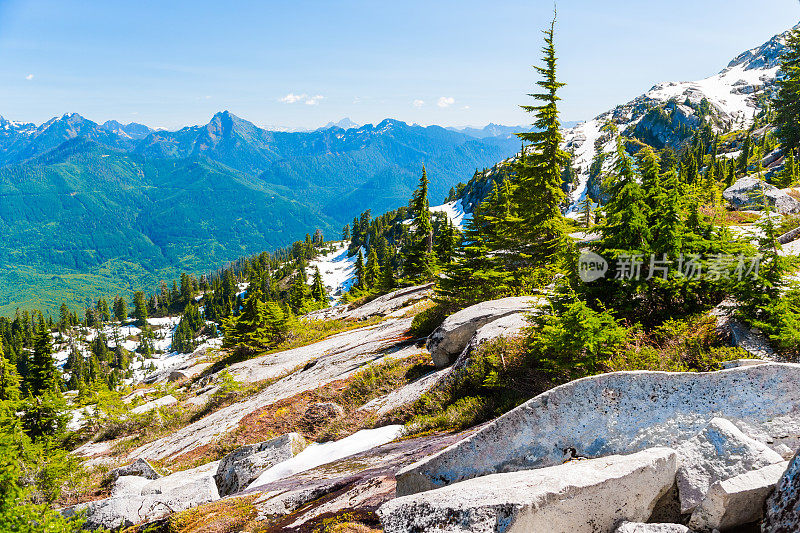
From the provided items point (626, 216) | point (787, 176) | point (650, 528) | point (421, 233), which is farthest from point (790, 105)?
point (650, 528)

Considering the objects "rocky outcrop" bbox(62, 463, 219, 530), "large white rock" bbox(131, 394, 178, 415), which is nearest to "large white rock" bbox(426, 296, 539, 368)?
"rocky outcrop" bbox(62, 463, 219, 530)

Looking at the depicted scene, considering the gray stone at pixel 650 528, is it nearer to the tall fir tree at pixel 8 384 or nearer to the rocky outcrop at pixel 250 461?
the rocky outcrop at pixel 250 461

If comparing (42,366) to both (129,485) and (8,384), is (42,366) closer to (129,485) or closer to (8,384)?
(8,384)

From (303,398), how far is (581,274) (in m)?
14.1

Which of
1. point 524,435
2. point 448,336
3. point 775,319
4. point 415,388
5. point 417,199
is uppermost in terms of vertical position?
point 417,199

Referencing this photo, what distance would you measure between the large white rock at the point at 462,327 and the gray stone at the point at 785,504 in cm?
1121

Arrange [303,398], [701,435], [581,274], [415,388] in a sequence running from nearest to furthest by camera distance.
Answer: [701,435]
[581,274]
[415,388]
[303,398]

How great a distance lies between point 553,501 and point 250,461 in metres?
10.8

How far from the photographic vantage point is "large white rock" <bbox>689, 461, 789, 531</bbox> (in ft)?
15.4

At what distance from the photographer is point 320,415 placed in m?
17.0

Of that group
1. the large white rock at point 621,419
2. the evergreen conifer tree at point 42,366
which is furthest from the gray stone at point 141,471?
the evergreen conifer tree at point 42,366

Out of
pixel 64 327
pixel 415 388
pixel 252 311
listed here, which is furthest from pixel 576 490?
pixel 64 327

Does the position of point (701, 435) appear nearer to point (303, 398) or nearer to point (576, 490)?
point (576, 490)

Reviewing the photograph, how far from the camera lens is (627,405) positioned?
6.55 metres
